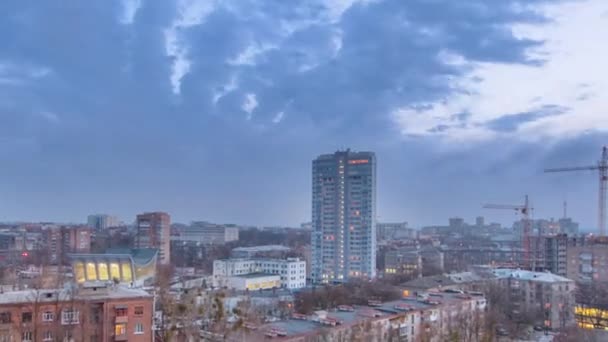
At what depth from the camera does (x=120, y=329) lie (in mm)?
7660

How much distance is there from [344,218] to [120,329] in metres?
17.2

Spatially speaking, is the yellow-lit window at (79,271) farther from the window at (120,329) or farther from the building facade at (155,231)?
the building facade at (155,231)

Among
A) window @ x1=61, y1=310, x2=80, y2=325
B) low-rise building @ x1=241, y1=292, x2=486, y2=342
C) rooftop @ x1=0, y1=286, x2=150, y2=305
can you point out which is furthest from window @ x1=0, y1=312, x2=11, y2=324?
low-rise building @ x1=241, y1=292, x2=486, y2=342

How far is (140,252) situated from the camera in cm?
1700

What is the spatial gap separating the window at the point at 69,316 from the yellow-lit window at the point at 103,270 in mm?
4210

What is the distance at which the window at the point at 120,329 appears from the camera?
25.0 feet

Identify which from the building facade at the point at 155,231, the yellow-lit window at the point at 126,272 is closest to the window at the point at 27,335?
the yellow-lit window at the point at 126,272

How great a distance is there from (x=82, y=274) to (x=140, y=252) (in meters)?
5.71

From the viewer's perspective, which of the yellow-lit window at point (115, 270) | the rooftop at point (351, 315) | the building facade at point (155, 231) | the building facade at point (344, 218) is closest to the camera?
the rooftop at point (351, 315)

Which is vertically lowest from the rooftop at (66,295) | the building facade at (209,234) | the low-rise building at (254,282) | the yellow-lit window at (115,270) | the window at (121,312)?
the low-rise building at (254,282)

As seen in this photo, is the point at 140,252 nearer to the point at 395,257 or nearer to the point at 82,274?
the point at 82,274

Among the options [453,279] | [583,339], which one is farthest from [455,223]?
[583,339]

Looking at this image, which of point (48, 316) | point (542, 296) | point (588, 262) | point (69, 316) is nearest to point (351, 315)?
point (69, 316)

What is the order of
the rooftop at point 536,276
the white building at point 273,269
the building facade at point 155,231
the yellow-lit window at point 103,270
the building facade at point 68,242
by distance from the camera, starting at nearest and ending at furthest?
the yellow-lit window at point 103,270
the rooftop at point 536,276
the white building at point 273,269
the building facade at point 155,231
the building facade at point 68,242
